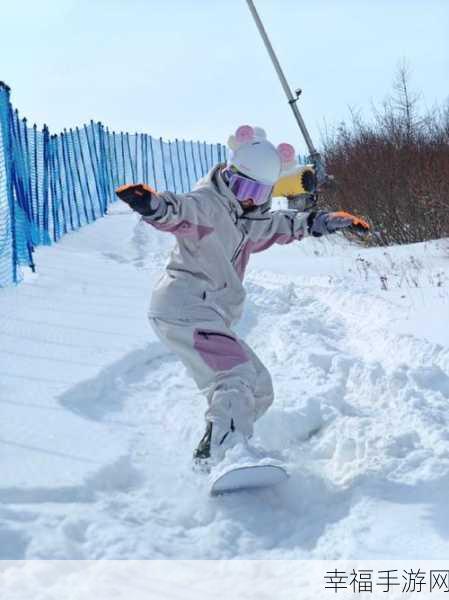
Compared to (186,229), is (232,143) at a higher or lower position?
higher

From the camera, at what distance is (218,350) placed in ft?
11.7

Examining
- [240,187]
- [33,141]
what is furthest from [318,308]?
[33,141]

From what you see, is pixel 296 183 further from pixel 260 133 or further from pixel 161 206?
pixel 161 206

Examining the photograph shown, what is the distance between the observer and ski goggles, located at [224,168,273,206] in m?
3.68

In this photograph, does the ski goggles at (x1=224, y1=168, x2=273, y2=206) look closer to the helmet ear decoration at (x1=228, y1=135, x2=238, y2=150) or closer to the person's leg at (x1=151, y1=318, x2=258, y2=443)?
the helmet ear decoration at (x1=228, y1=135, x2=238, y2=150)

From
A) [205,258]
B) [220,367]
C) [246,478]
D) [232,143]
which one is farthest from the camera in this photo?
[232,143]

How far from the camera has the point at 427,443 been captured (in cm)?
344

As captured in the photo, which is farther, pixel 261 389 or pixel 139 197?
pixel 261 389

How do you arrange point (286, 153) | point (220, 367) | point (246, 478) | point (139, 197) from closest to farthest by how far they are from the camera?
point (246, 478), point (139, 197), point (220, 367), point (286, 153)

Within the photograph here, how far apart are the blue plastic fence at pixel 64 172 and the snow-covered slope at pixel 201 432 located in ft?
4.44

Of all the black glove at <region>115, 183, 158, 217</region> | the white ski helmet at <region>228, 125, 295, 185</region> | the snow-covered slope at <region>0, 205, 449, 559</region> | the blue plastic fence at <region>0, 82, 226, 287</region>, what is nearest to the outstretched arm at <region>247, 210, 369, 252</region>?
the white ski helmet at <region>228, 125, 295, 185</region>

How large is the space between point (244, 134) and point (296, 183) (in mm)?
715

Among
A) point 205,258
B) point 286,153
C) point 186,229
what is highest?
point 286,153

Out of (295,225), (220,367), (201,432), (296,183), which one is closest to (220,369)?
(220,367)
